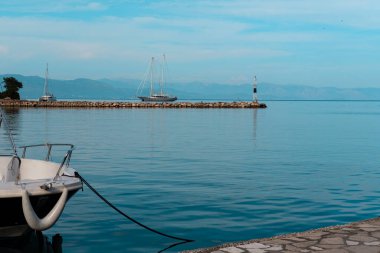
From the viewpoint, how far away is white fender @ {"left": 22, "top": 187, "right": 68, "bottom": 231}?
944 cm

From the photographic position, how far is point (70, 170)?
470 inches

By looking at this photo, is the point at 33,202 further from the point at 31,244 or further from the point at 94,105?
the point at 94,105

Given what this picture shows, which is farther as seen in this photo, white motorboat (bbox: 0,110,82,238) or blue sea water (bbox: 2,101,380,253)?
blue sea water (bbox: 2,101,380,253)

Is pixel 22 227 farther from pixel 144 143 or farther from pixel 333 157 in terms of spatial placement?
pixel 144 143

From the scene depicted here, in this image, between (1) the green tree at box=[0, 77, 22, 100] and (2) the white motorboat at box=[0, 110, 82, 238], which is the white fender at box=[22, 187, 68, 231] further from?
(1) the green tree at box=[0, 77, 22, 100]

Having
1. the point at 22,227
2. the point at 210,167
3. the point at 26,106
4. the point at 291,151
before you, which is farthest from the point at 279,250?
the point at 26,106

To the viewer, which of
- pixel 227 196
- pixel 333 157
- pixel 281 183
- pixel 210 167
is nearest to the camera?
pixel 227 196

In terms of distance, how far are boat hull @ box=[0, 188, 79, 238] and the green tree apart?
122 m

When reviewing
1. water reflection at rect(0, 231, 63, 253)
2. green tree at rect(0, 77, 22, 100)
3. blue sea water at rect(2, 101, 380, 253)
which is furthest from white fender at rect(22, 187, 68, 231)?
green tree at rect(0, 77, 22, 100)

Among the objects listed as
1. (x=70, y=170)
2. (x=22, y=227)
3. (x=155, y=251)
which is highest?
(x=70, y=170)

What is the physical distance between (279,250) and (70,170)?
529 centimetres

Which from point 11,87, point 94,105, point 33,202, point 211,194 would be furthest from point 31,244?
point 94,105

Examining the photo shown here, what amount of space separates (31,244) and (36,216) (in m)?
1.81

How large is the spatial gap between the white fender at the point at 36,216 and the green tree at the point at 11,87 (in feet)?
402
